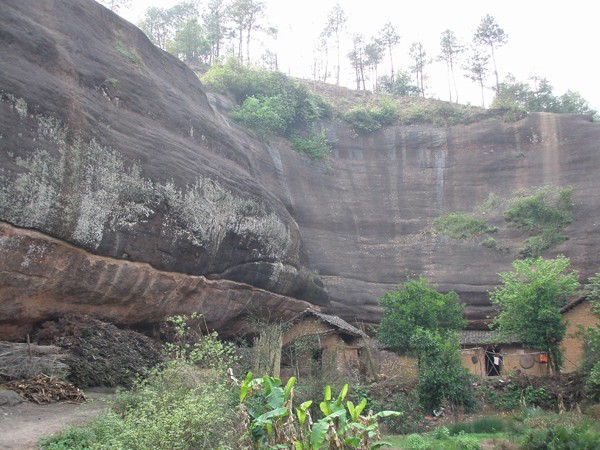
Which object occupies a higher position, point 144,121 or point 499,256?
point 144,121

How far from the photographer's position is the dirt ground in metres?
8.33

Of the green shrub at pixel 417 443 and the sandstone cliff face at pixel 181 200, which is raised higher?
Answer: the sandstone cliff face at pixel 181 200

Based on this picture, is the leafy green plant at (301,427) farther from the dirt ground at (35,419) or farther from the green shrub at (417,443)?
the dirt ground at (35,419)

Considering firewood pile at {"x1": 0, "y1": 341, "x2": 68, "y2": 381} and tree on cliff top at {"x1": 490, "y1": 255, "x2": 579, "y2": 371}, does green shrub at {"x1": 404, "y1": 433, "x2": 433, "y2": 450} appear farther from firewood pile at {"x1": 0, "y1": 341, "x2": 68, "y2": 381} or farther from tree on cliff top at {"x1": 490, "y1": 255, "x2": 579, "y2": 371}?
tree on cliff top at {"x1": 490, "y1": 255, "x2": 579, "y2": 371}

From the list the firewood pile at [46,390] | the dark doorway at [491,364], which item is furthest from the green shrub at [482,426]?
the dark doorway at [491,364]

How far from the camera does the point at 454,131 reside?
3406cm

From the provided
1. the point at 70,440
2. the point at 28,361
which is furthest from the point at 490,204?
the point at 70,440

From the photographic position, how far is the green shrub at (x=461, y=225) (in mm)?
28766

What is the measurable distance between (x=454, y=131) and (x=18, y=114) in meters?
27.4

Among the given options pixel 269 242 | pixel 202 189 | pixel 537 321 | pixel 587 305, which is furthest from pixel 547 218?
pixel 202 189

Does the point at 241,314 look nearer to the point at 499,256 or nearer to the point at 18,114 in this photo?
the point at 18,114

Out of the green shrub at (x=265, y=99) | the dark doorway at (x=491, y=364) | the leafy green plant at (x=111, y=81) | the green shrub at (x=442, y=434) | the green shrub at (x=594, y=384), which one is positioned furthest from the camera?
the green shrub at (x=265, y=99)

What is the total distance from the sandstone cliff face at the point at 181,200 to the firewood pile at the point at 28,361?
0.88 m

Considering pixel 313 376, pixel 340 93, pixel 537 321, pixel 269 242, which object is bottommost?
pixel 313 376
